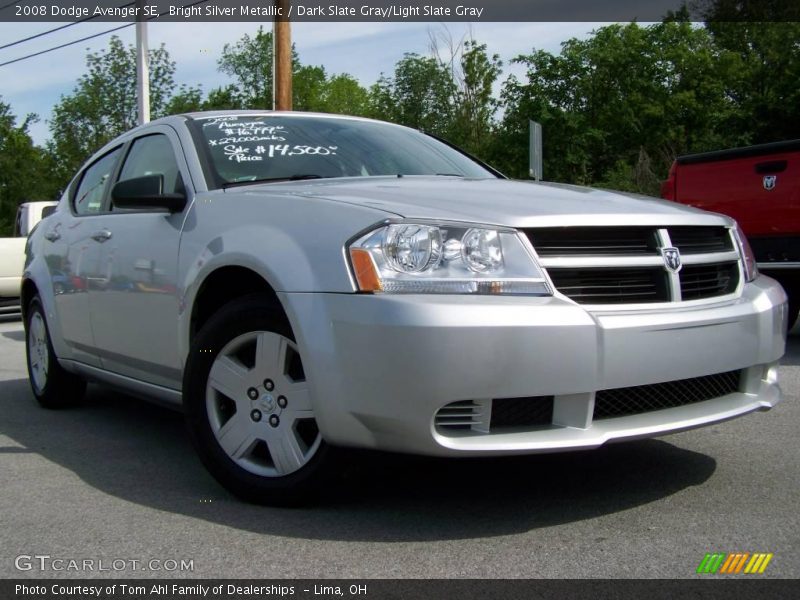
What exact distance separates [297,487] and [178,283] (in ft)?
3.64

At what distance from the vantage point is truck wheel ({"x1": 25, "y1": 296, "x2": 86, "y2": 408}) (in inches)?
228

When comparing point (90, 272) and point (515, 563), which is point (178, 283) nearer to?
point (90, 272)

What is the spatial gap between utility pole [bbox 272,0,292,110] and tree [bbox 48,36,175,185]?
722 inches

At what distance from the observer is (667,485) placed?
3.80m

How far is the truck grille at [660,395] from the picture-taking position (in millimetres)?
3322

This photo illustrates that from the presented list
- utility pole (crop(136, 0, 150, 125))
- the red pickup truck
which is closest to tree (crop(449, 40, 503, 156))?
utility pole (crop(136, 0, 150, 125))

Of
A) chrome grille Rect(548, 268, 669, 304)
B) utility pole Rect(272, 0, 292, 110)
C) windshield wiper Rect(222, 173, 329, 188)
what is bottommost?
chrome grille Rect(548, 268, 669, 304)

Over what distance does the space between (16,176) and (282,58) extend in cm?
3145

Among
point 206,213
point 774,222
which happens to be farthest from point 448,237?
point 774,222

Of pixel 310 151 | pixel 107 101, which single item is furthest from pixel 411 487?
pixel 107 101

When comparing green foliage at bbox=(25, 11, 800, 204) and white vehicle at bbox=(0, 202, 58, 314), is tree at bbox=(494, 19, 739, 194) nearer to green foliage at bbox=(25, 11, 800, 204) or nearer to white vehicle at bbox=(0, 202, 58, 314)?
green foliage at bbox=(25, 11, 800, 204)

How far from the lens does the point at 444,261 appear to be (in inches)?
126

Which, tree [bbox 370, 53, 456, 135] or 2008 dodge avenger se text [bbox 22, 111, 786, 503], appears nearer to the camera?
2008 dodge avenger se text [bbox 22, 111, 786, 503]

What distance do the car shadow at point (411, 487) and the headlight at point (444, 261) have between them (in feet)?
2.09
